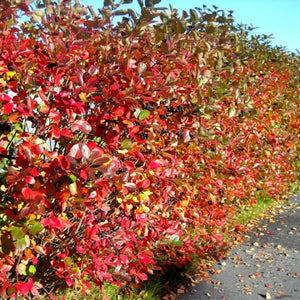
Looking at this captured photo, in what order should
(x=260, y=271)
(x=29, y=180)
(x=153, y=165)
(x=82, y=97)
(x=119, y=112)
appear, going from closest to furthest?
(x=29, y=180) → (x=82, y=97) → (x=119, y=112) → (x=153, y=165) → (x=260, y=271)

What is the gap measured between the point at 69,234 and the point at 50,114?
3.22ft

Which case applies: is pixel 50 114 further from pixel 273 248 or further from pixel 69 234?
pixel 273 248

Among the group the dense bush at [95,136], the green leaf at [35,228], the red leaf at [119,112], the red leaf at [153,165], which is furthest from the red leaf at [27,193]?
the red leaf at [153,165]

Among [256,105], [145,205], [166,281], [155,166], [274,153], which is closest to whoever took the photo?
[155,166]

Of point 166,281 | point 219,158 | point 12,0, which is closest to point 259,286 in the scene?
point 166,281

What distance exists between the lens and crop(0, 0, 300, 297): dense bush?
2115 mm

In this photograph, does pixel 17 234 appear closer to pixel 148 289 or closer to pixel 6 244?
pixel 6 244

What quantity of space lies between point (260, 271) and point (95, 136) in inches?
93.1

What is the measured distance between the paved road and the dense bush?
34cm

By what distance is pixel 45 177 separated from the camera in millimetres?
2207

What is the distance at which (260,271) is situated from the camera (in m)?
4.17

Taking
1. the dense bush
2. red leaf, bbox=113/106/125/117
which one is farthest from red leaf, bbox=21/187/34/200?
red leaf, bbox=113/106/125/117

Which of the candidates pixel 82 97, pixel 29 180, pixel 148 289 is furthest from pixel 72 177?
pixel 148 289

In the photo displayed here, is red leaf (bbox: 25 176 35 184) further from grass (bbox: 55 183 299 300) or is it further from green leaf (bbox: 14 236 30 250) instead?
grass (bbox: 55 183 299 300)
